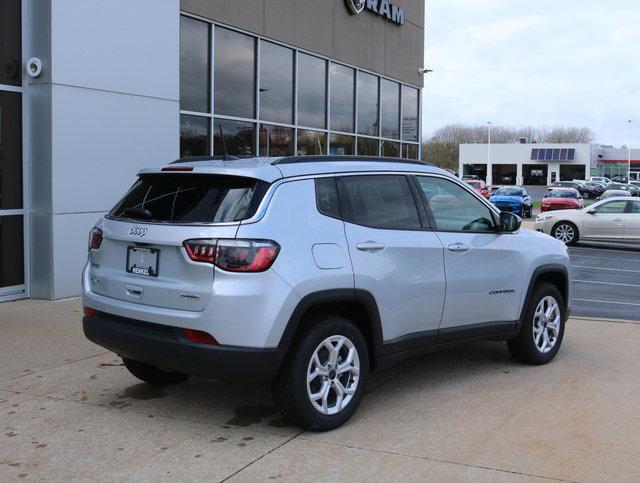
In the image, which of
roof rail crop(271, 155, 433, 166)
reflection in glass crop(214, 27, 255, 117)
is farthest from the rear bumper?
reflection in glass crop(214, 27, 255, 117)

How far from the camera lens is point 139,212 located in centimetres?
502

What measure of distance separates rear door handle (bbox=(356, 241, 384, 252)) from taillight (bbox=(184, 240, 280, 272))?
2.64ft

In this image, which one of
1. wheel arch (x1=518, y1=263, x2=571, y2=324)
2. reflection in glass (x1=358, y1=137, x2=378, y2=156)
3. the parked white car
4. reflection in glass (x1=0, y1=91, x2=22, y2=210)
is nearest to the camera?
wheel arch (x1=518, y1=263, x2=571, y2=324)

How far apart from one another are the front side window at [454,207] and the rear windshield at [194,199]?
1.69 m

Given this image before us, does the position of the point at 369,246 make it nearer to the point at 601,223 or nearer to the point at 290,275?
the point at 290,275

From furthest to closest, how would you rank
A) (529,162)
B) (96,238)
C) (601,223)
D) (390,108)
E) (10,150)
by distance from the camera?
(529,162)
(601,223)
(390,108)
(10,150)
(96,238)

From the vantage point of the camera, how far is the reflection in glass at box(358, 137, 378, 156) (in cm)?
1731

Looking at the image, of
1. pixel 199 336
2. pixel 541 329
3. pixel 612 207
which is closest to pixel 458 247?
pixel 541 329

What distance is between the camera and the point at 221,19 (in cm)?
1242

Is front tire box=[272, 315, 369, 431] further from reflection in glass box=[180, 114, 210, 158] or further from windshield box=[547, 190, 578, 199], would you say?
windshield box=[547, 190, 578, 199]

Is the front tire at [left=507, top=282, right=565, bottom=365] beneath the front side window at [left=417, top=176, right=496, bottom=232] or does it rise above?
beneath

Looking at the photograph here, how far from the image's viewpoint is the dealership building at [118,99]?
9211 millimetres

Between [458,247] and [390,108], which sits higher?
[390,108]

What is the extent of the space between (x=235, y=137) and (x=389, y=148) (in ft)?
21.8
